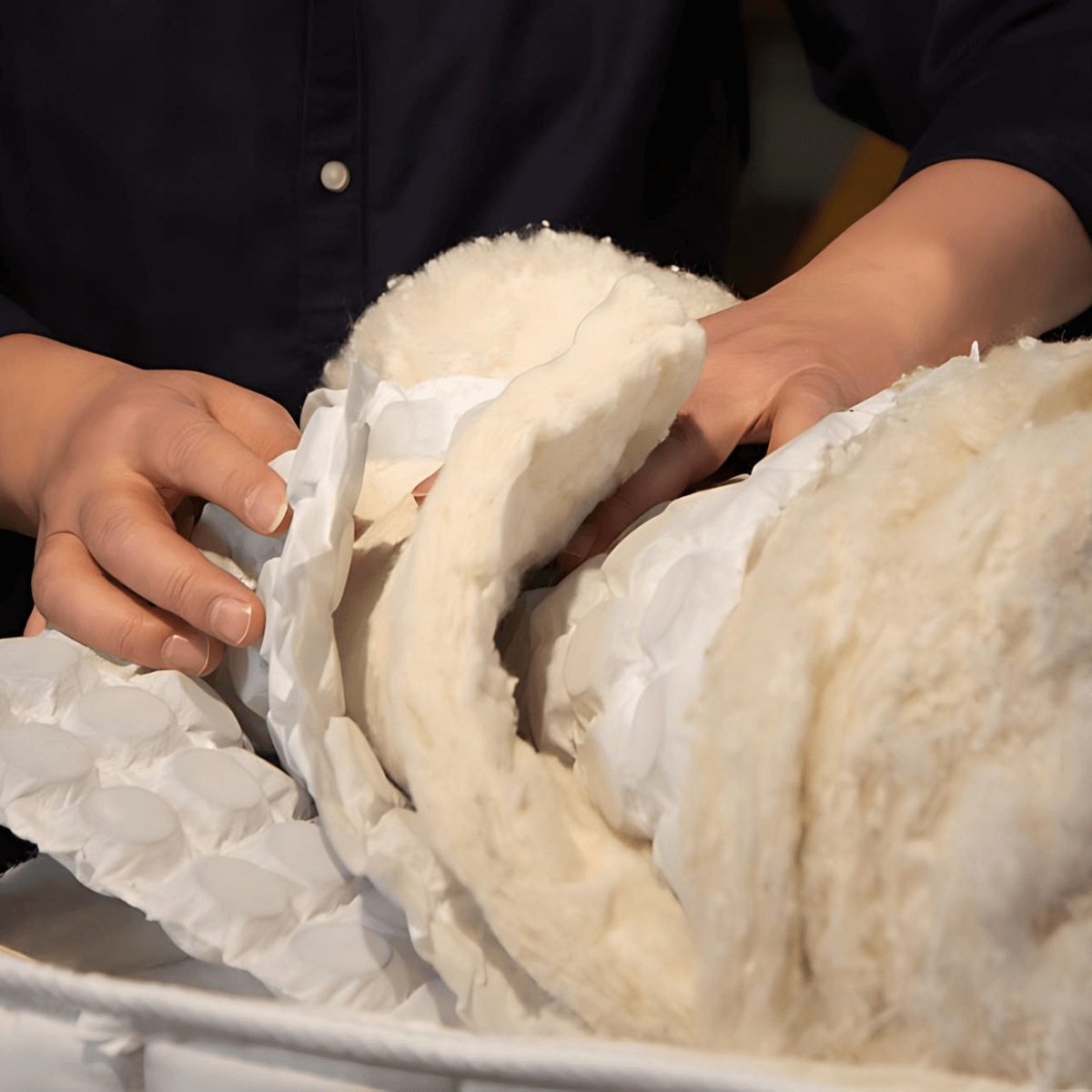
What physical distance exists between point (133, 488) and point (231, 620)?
0.35ft

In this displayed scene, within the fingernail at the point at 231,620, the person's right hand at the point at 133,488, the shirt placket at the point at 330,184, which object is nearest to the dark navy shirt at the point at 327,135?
the shirt placket at the point at 330,184

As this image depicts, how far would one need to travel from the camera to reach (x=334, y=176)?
59cm

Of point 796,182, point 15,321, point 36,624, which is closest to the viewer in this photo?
point 36,624

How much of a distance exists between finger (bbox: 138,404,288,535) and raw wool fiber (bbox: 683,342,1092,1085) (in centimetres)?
18

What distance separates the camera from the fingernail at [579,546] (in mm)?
330

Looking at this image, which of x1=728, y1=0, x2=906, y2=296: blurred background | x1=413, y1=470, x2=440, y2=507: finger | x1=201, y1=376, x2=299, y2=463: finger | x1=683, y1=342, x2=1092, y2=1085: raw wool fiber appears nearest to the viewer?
x1=683, y1=342, x2=1092, y2=1085: raw wool fiber

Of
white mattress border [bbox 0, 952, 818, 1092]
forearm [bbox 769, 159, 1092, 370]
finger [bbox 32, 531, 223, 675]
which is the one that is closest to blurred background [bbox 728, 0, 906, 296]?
forearm [bbox 769, 159, 1092, 370]

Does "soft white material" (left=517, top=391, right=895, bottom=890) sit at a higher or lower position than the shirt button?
lower

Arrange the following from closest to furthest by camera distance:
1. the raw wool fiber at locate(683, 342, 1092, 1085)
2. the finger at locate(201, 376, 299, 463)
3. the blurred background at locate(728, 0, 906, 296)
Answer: the raw wool fiber at locate(683, 342, 1092, 1085) → the finger at locate(201, 376, 299, 463) → the blurred background at locate(728, 0, 906, 296)

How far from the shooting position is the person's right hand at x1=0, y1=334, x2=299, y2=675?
35 cm

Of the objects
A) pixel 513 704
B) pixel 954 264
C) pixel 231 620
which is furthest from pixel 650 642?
pixel 954 264

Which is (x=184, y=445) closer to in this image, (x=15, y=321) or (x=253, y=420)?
(x=253, y=420)

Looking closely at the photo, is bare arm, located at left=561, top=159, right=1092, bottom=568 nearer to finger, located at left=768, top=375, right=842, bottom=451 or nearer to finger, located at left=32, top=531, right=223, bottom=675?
finger, located at left=768, top=375, right=842, bottom=451

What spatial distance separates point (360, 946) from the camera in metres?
0.29
